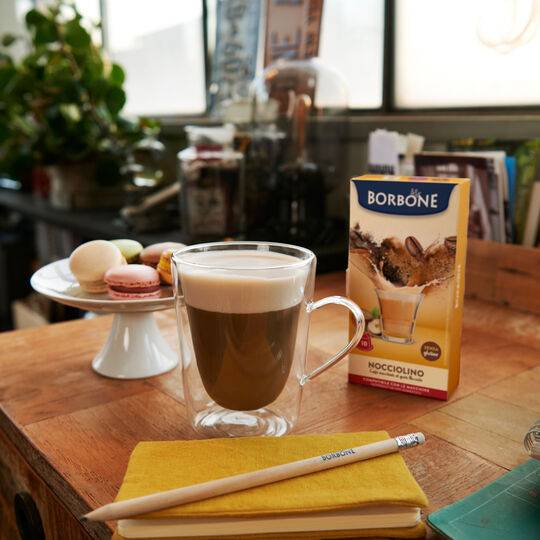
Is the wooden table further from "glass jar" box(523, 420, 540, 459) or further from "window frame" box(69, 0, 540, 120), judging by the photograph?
"window frame" box(69, 0, 540, 120)

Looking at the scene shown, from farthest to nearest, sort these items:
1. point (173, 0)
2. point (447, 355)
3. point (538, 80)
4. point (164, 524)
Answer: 1. point (173, 0)
2. point (538, 80)
3. point (447, 355)
4. point (164, 524)

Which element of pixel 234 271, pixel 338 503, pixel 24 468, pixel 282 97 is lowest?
pixel 24 468

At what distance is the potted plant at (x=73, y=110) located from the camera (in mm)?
2129

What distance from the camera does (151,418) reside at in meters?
0.69

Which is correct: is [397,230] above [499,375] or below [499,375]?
above

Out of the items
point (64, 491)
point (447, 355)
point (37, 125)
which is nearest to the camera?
point (64, 491)

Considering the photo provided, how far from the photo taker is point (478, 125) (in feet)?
4.47

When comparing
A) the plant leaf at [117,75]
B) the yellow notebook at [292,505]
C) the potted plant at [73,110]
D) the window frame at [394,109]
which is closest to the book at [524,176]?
the window frame at [394,109]

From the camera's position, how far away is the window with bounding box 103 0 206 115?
8.22 feet

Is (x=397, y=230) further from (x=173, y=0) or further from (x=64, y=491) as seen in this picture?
(x=173, y=0)

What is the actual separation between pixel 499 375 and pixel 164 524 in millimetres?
512

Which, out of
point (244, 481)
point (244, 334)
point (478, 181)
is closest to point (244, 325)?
point (244, 334)

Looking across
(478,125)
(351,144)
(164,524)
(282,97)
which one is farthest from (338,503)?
(351,144)

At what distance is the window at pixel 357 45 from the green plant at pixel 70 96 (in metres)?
0.75
